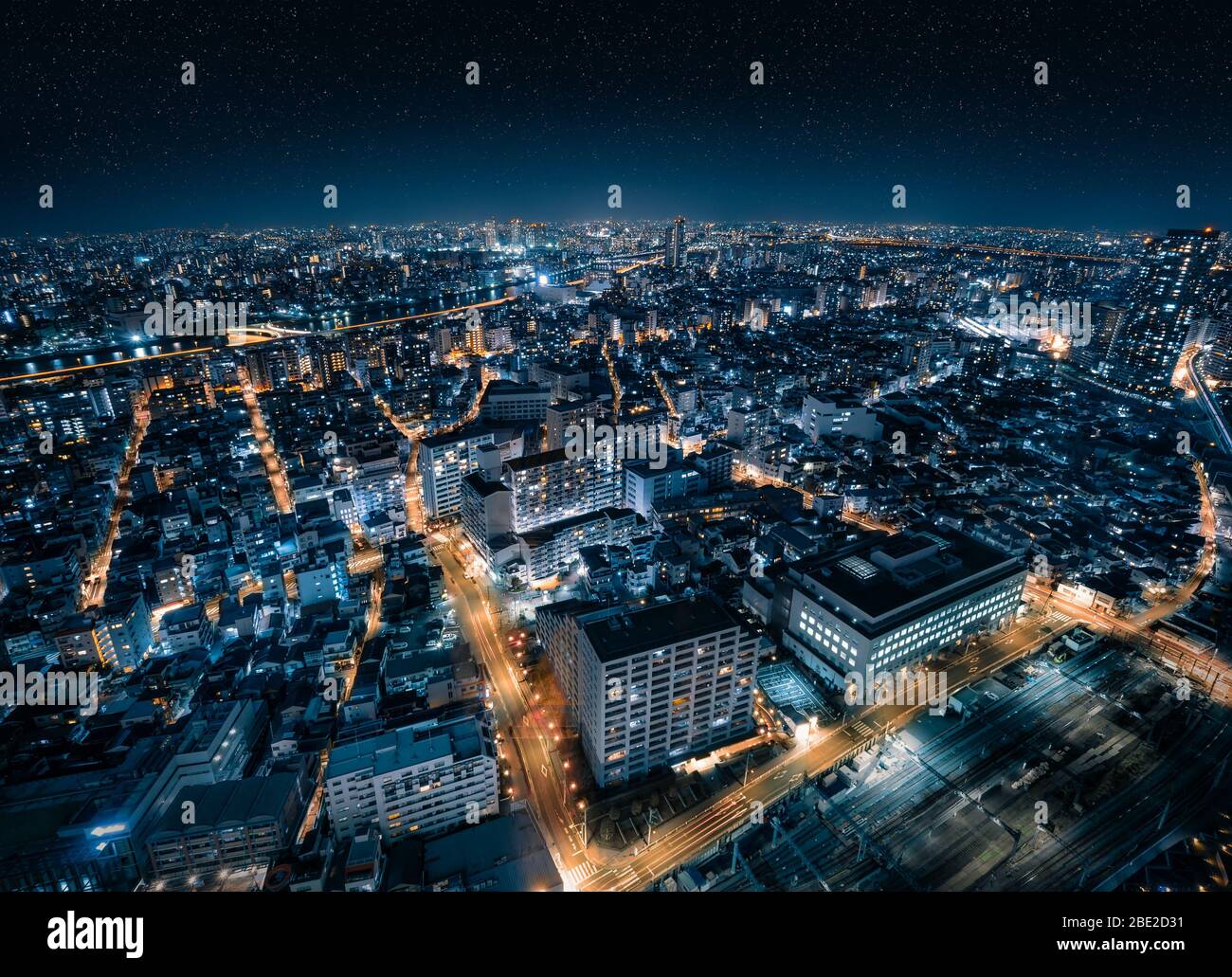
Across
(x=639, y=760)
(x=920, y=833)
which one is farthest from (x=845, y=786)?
(x=639, y=760)

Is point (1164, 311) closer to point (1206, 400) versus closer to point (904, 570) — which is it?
Result: point (1206, 400)

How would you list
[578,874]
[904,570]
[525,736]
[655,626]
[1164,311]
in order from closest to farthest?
[578,874]
[655,626]
[525,736]
[904,570]
[1164,311]

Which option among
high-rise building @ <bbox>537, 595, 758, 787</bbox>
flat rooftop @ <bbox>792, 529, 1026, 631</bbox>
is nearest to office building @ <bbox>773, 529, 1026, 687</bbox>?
flat rooftop @ <bbox>792, 529, 1026, 631</bbox>

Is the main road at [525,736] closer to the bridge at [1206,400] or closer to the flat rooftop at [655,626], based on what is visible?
the flat rooftop at [655,626]

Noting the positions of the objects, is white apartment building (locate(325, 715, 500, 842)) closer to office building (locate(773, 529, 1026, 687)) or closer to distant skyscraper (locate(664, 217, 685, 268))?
office building (locate(773, 529, 1026, 687))

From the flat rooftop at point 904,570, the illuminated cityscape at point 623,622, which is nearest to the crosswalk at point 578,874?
the illuminated cityscape at point 623,622

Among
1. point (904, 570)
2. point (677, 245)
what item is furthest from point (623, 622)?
point (677, 245)

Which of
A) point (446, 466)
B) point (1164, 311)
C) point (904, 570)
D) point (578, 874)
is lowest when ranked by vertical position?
point (578, 874)

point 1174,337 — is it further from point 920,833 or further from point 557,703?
point 557,703
